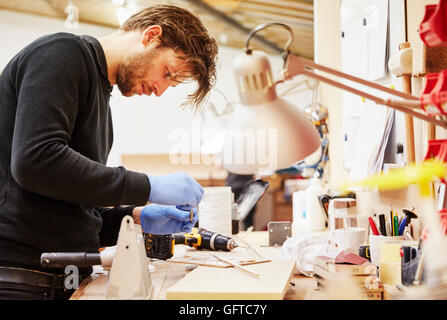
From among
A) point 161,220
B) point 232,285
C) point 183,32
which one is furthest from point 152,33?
point 232,285

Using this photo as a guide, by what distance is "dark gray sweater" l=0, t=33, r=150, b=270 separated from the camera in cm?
99

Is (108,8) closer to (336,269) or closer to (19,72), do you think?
(19,72)

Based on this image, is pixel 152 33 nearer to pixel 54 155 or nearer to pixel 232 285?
pixel 54 155

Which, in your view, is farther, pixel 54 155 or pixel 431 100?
pixel 54 155

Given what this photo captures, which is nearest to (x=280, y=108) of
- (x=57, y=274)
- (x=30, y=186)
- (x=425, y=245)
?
(x=425, y=245)

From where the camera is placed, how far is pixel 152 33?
127 centimetres

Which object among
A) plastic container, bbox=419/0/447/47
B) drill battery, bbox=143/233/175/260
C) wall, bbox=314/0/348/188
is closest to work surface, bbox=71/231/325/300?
drill battery, bbox=143/233/175/260

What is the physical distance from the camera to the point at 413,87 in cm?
127

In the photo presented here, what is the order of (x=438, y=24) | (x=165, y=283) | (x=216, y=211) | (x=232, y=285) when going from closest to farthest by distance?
1. (x=438, y=24)
2. (x=232, y=285)
3. (x=165, y=283)
4. (x=216, y=211)

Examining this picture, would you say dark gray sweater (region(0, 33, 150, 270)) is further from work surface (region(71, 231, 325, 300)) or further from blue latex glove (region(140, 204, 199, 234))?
blue latex glove (region(140, 204, 199, 234))

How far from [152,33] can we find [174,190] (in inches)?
17.3

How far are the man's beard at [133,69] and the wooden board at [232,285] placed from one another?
1.90 feet

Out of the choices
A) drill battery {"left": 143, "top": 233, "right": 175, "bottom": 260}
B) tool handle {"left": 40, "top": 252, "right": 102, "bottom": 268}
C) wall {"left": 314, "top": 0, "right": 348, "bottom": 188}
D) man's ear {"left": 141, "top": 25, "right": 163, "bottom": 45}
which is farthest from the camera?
wall {"left": 314, "top": 0, "right": 348, "bottom": 188}
